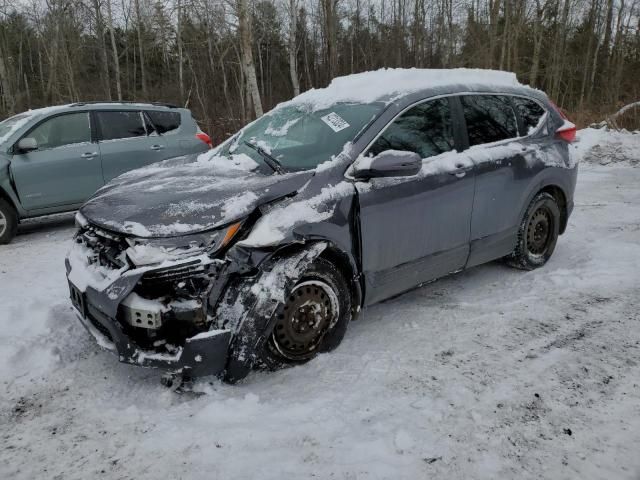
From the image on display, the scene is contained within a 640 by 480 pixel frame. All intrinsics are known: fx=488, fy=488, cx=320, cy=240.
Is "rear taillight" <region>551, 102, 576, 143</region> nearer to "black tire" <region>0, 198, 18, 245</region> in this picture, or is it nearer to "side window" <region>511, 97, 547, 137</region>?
"side window" <region>511, 97, 547, 137</region>

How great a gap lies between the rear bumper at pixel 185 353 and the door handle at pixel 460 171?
217cm

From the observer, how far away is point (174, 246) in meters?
2.68

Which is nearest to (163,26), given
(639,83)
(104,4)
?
(104,4)

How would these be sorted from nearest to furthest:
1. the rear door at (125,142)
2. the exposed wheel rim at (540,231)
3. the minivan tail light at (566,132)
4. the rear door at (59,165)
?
the exposed wheel rim at (540,231), the minivan tail light at (566,132), the rear door at (59,165), the rear door at (125,142)

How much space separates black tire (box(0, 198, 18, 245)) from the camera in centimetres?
627

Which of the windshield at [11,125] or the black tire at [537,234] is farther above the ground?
the windshield at [11,125]

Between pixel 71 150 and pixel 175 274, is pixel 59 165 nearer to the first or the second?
pixel 71 150

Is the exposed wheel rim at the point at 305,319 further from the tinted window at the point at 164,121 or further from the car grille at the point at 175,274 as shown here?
the tinted window at the point at 164,121

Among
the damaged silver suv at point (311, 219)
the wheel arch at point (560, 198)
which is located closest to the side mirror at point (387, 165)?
the damaged silver suv at point (311, 219)

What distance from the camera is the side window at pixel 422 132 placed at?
352 cm

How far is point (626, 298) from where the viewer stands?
13.3 ft

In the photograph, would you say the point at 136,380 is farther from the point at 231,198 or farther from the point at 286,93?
the point at 286,93

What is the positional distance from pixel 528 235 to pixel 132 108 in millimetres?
5970

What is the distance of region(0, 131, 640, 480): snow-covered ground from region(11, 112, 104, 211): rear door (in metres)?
2.59
